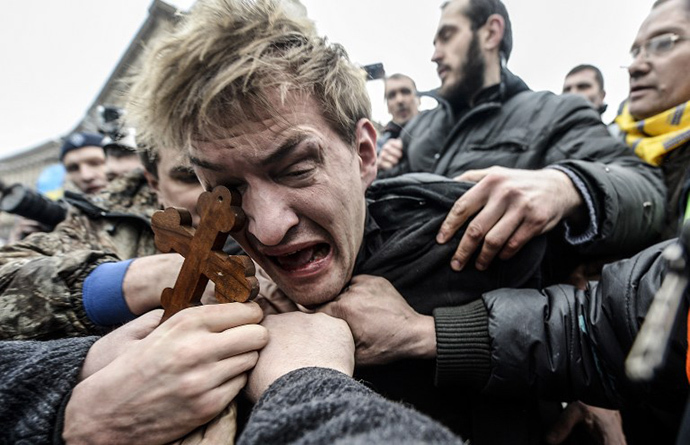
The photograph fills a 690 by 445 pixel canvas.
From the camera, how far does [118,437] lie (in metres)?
1.00

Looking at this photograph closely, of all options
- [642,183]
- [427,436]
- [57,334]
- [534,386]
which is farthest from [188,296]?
[642,183]

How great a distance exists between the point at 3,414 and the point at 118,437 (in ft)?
0.92

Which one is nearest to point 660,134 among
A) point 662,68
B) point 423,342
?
point 662,68

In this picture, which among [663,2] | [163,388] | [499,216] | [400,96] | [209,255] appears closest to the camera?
[163,388]

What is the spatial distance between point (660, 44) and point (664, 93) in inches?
10.5

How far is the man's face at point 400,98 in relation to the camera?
630cm

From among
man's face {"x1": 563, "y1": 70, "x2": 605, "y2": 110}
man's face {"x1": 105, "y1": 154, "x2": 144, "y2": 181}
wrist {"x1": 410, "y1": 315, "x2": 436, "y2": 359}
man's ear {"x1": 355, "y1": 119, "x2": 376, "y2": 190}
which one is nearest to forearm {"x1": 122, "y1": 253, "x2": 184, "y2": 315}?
man's ear {"x1": 355, "y1": 119, "x2": 376, "y2": 190}

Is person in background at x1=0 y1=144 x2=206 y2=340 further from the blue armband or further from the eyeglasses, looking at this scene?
the eyeglasses

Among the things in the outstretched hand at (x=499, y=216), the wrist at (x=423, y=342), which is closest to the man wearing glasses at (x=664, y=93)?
the outstretched hand at (x=499, y=216)

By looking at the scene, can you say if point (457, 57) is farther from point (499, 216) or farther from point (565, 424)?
point (565, 424)

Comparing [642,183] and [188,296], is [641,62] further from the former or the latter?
[188,296]

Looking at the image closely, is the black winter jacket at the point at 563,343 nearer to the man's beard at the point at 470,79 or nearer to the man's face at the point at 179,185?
the man's face at the point at 179,185

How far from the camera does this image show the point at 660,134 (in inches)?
89.2

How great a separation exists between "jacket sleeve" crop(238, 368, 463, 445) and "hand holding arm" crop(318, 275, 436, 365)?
515mm
